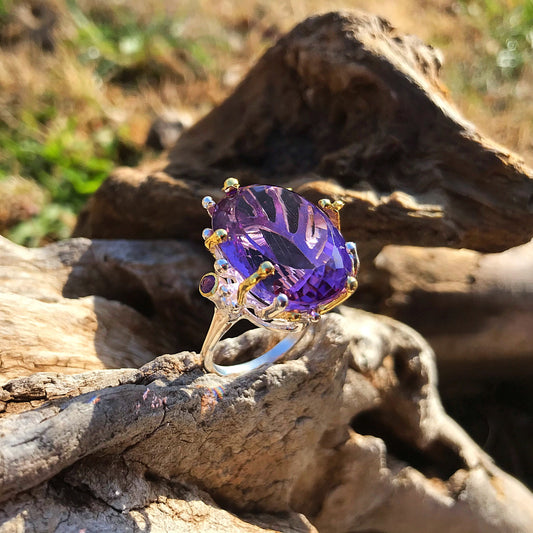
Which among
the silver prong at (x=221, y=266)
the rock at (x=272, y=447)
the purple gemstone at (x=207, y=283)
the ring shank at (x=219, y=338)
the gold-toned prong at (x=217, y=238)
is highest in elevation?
the gold-toned prong at (x=217, y=238)

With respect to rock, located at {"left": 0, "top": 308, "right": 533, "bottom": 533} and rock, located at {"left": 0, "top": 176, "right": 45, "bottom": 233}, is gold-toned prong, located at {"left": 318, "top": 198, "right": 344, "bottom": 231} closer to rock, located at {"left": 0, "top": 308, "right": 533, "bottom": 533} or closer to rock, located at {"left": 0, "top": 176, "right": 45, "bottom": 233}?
rock, located at {"left": 0, "top": 308, "right": 533, "bottom": 533}

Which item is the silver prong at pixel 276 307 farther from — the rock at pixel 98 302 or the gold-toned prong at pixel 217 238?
the rock at pixel 98 302

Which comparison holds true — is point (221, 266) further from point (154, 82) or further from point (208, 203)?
point (154, 82)

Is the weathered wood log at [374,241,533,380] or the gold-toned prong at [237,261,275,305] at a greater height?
the gold-toned prong at [237,261,275,305]

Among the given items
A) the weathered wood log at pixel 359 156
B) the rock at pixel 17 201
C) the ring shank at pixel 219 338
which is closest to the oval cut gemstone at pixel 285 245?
the ring shank at pixel 219 338

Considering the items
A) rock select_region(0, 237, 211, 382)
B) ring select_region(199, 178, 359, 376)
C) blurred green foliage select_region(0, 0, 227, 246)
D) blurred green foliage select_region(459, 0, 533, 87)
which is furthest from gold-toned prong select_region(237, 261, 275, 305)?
blurred green foliage select_region(459, 0, 533, 87)

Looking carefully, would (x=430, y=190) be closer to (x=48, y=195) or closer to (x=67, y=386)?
(x=67, y=386)

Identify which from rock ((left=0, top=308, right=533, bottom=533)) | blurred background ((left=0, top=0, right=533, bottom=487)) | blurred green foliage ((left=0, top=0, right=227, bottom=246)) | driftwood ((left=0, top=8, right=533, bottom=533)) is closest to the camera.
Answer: rock ((left=0, top=308, right=533, bottom=533))


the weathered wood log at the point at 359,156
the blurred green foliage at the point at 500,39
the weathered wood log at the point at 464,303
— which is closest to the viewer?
the weathered wood log at the point at 359,156
